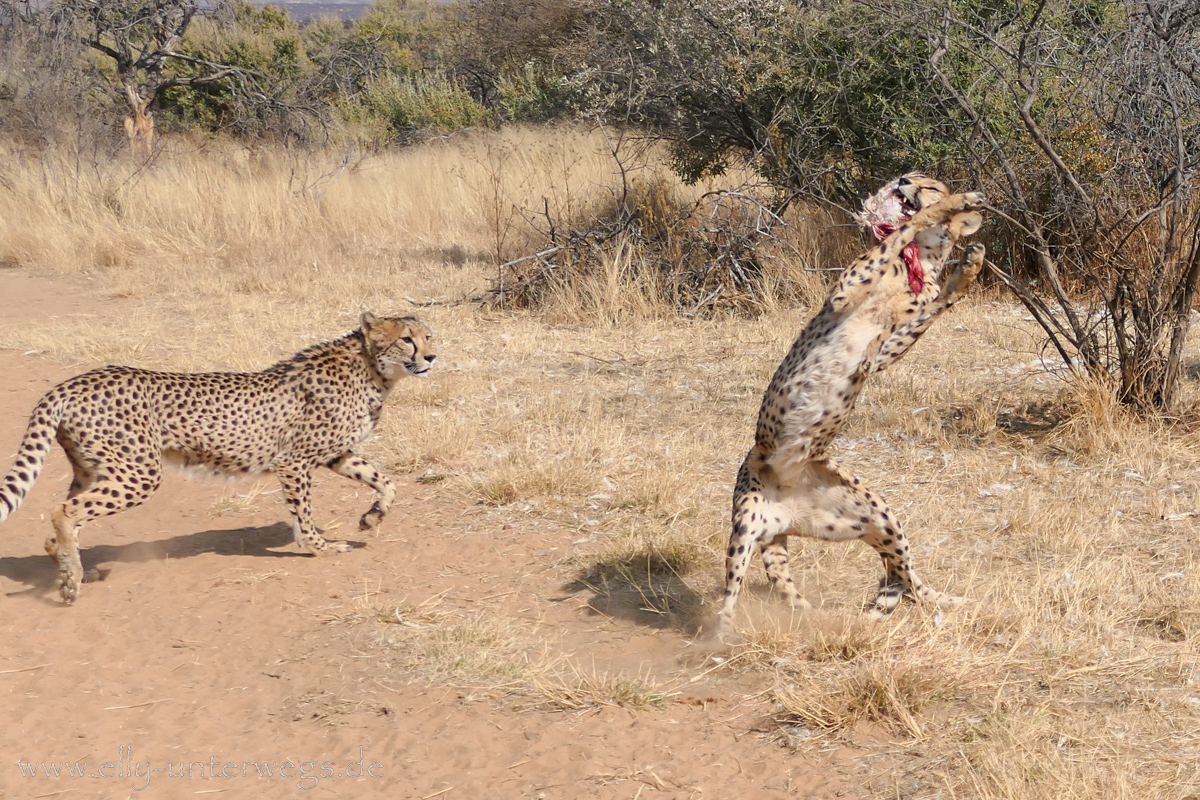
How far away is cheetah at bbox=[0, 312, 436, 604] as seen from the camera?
4664 millimetres

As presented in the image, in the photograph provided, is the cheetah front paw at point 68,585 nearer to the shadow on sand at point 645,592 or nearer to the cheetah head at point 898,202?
the shadow on sand at point 645,592

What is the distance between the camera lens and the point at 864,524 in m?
4.16

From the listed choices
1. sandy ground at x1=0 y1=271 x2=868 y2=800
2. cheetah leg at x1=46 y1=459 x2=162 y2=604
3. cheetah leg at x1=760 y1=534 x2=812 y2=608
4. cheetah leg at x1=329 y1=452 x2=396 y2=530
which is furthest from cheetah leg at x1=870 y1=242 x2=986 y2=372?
cheetah leg at x1=46 y1=459 x2=162 y2=604

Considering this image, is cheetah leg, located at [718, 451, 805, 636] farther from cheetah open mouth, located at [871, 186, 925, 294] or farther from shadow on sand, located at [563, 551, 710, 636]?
cheetah open mouth, located at [871, 186, 925, 294]

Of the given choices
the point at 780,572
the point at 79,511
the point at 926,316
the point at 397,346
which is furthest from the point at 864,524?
the point at 79,511

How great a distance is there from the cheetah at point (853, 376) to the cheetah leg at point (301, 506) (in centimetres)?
200

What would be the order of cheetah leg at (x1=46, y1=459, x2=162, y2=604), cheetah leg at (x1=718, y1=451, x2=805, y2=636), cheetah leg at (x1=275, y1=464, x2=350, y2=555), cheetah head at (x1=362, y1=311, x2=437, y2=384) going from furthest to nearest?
cheetah head at (x1=362, y1=311, x2=437, y2=384) < cheetah leg at (x1=275, y1=464, x2=350, y2=555) < cheetah leg at (x1=46, y1=459, x2=162, y2=604) < cheetah leg at (x1=718, y1=451, x2=805, y2=636)

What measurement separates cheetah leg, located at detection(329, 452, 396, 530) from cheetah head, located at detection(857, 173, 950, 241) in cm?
260

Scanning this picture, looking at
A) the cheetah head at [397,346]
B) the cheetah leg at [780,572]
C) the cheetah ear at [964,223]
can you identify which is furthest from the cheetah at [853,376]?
the cheetah head at [397,346]

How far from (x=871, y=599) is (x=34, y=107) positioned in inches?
559

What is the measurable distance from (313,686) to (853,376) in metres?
2.09

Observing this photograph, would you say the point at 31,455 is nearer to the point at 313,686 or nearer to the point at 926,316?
the point at 313,686

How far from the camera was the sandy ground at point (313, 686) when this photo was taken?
3.48m

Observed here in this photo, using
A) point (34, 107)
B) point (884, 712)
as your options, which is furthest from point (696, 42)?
point (34, 107)
